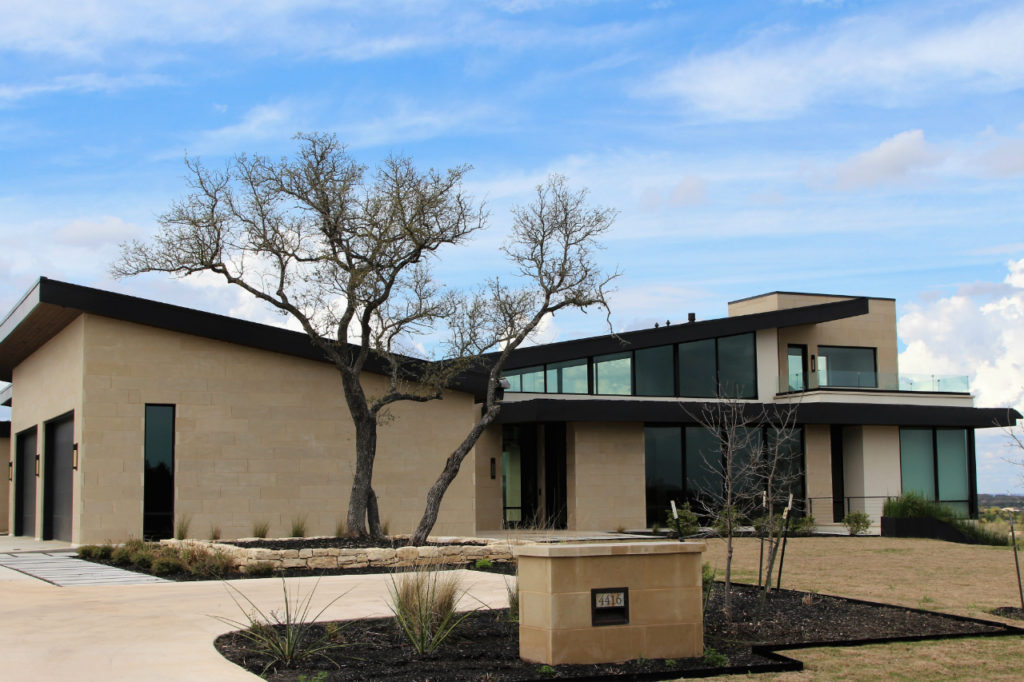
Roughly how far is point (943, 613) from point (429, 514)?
969 centimetres

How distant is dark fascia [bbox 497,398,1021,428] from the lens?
95.7 feet

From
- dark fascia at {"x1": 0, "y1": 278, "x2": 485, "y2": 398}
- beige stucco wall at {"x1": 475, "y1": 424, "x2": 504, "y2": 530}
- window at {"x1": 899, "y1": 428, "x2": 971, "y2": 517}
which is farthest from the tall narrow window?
window at {"x1": 899, "y1": 428, "x2": 971, "y2": 517}

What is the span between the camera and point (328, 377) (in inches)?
947

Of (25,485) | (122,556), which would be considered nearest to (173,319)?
(122,556)

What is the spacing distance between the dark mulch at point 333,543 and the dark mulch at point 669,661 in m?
7.07

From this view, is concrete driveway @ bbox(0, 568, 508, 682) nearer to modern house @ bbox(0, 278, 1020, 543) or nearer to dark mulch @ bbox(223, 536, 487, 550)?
dark mulch @ bbox(223, 536, 487, 550)

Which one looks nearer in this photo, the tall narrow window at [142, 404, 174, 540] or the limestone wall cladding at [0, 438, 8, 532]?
the tall narrow window at [142, 404, 174, 540]

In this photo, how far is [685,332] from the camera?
110 feet

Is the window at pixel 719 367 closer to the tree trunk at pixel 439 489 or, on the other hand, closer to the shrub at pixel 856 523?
the shrub at pixel 856 523

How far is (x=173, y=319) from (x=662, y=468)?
1556 centimetres

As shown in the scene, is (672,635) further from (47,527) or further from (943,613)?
(47,527)

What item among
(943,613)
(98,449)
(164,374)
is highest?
(164,374)

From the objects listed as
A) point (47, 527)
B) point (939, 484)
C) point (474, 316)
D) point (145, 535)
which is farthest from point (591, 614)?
point (939, 484)

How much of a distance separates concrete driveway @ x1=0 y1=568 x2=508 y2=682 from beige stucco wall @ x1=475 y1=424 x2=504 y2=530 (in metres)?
13.7
